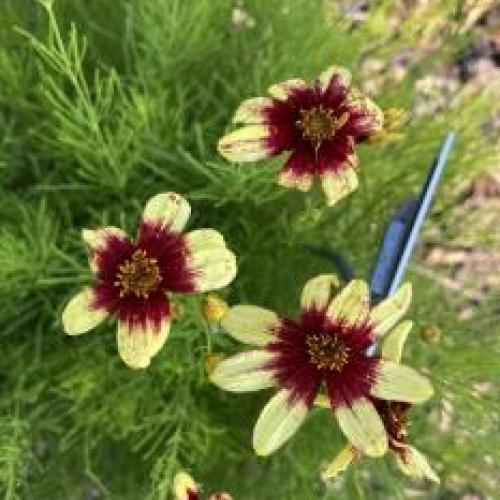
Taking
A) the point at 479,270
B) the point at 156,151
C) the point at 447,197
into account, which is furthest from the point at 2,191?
the point at 479,270

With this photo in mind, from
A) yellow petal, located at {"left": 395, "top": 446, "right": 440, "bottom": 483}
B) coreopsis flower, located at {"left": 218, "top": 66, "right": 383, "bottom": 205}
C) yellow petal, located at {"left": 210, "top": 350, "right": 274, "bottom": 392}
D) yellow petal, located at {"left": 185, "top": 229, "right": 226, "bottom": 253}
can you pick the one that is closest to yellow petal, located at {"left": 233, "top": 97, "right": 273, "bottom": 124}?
coreopsis flower, located at {"left": 218, "top": 66, "right": 383, "bottom": 205}

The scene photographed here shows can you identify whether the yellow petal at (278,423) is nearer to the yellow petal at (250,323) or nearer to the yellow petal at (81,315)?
the yellow petal at (250,323)

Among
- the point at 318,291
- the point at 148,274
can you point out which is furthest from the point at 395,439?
the point at 148,274

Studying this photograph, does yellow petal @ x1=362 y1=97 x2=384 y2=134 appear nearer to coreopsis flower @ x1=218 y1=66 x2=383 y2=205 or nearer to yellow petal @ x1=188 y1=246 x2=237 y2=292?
coreopsis flower @ x1=218 y1=66 x2=383 y2=205

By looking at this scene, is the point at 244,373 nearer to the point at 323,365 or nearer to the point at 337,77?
the point at 323,365

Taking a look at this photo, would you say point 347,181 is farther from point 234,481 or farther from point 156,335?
point 234,481

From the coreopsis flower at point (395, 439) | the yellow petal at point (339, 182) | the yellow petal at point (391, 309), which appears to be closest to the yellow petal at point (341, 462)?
the coreopsis flower at point (395, 439)

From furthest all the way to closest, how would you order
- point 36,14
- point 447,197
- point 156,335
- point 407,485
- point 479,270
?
point 479,270 < point 407,485 < point 447,197 < point 36,14 < point 156,335
